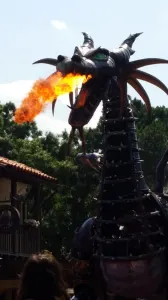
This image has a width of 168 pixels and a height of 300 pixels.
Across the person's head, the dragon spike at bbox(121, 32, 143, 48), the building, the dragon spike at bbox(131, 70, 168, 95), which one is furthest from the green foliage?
the person's head

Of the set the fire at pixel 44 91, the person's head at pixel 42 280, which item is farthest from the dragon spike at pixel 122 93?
the person's head at pixel 42 280

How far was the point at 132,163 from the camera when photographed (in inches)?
284

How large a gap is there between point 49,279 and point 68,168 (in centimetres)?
2774

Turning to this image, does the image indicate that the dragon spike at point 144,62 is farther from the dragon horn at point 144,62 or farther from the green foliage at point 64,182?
the green foliage at point 64,182

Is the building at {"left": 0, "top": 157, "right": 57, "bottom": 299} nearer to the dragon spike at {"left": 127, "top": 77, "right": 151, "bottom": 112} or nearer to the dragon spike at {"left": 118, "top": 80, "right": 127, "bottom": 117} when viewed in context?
the dragon spike at {"left": 127, "top": 77, "right": 151, "bottom": 112}

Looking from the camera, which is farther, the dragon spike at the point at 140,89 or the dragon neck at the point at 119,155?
the dragon spike at the point at 140,89

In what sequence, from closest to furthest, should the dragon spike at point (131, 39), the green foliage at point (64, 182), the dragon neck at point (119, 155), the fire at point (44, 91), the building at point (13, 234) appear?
the fire at point (44, 91)
the dragon neck at point (119, 155)
the dragon spike at point (131, 39)
the building at point (13, 234)
the green foliage at point (64, 182)

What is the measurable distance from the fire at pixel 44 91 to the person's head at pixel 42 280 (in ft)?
9.50

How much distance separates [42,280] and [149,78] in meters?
3.74

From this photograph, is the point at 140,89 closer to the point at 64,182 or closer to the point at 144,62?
the point at 144,62

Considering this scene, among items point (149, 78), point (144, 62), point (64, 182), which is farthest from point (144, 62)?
point (64, 182)

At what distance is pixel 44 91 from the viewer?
705cm

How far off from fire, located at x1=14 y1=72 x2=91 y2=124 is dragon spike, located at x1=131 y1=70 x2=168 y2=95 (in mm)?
673

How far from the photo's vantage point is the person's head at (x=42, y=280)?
13.1 feet
